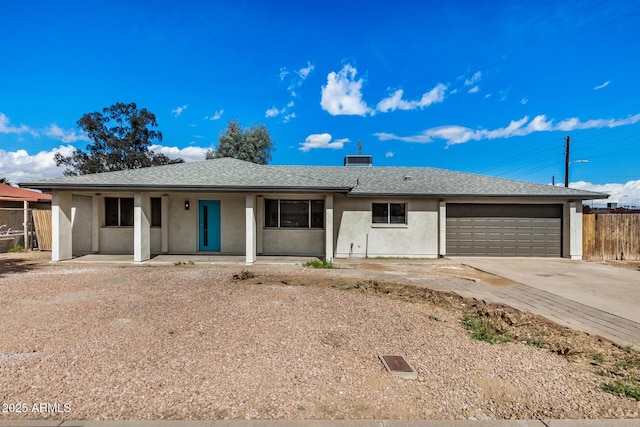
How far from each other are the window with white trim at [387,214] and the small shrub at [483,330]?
8.03 meters

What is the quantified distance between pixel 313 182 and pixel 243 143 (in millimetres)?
24985

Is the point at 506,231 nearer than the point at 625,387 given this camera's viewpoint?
No

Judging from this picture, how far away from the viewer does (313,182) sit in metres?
12.1

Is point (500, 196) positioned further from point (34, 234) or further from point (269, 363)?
point (34, 234)

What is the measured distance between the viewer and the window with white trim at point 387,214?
1388 cm

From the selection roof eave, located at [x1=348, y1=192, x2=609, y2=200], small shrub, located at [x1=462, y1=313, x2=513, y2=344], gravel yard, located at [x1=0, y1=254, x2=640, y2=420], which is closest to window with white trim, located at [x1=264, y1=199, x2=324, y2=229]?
roof eave, located at [x1=348, y1=192, x2=609, y2=200]

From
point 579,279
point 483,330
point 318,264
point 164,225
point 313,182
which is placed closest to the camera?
point 483,330

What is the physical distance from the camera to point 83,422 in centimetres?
278

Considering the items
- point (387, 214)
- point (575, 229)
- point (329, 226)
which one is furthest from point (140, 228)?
point (575, 229)

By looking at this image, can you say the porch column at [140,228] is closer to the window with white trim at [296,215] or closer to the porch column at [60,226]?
the porch column at [60,226]

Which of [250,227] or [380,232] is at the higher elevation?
[250,227]

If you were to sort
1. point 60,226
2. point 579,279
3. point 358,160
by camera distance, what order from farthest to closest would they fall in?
point 358,160 → point 60,226 → point 579,279

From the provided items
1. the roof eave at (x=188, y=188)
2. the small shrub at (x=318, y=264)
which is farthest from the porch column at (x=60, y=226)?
the small shrub at (x=318, y=264)

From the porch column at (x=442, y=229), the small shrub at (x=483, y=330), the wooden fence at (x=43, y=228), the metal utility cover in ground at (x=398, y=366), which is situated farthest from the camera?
the wooden fence at (x=43, y=228)
